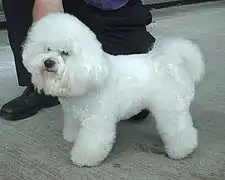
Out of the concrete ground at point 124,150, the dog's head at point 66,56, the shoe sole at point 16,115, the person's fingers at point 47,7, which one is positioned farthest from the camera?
the shoe sole at point 16,115

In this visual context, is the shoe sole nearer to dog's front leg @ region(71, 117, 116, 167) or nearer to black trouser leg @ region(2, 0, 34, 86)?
black trouser leg @ region(2, 0, 34, 86)

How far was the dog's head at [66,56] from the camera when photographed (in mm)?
1317

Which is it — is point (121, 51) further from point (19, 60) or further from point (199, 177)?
point (199, 177)

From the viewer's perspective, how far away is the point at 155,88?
4.79 feet

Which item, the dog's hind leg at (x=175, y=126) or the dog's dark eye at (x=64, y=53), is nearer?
the dog's dark eye at (x=64, y=53)

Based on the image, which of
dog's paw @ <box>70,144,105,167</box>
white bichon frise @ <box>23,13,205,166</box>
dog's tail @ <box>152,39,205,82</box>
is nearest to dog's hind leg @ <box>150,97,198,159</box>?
white bichon frise @ <box>23,13,205,166</box>

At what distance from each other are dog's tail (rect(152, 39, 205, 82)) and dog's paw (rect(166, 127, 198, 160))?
0.19 metres

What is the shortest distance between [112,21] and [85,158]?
0.63 m

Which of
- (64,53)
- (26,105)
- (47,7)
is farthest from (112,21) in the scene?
(64,53)

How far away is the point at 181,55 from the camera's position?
1.47m

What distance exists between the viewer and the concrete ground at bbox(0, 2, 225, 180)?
1419mm

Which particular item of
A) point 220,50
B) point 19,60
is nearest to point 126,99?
point 19,60

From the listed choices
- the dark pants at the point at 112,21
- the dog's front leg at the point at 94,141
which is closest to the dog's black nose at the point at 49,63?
the dog's front leg at the point at 94,141

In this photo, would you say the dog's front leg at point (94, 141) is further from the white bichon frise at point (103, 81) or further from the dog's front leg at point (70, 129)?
the dog's front leg at point (70, 129)
